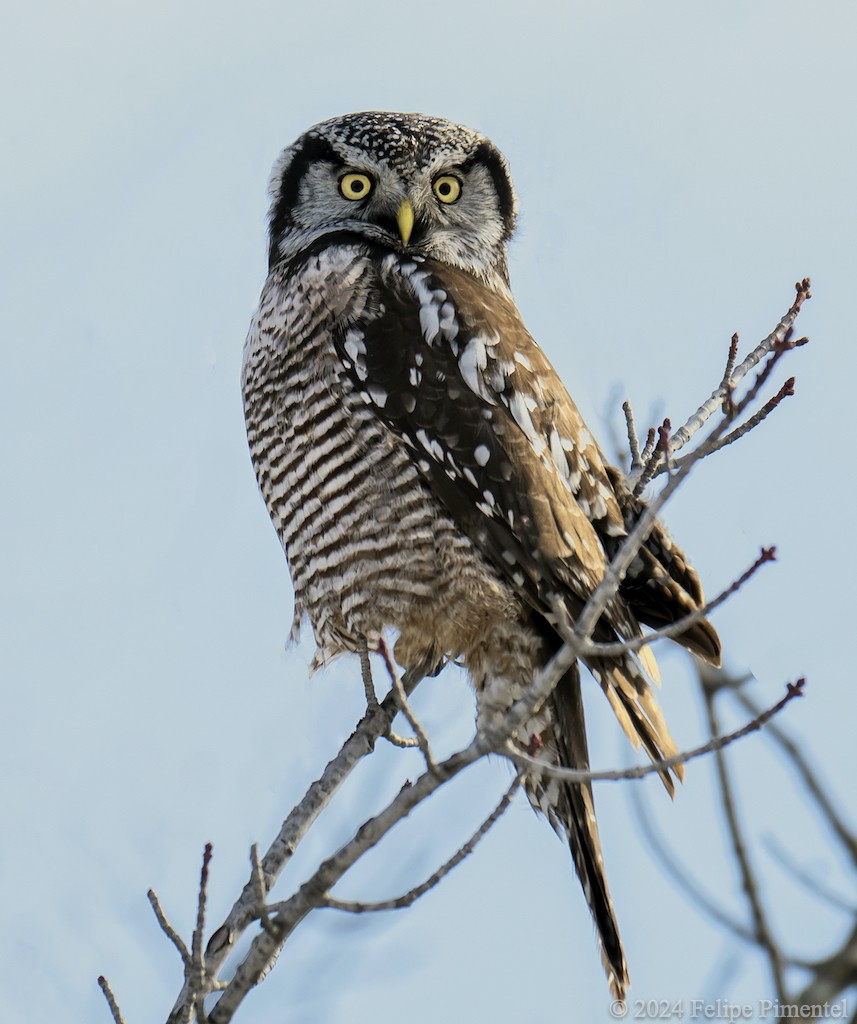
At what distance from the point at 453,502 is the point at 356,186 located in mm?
1742

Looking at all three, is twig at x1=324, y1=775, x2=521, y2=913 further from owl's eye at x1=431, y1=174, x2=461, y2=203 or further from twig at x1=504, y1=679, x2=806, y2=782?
owl's eye at x1=431, y1=174, x2=461, y2=203

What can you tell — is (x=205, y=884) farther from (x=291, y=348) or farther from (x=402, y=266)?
(x=402, y=266)

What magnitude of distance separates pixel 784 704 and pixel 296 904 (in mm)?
1137

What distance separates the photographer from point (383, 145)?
5281 mm

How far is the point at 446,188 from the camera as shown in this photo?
5.46 metres

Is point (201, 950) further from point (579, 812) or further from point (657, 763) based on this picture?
point (579, 812)

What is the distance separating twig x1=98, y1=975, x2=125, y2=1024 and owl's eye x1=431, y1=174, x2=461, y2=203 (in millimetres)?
3477

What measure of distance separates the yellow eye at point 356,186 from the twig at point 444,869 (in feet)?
10.6

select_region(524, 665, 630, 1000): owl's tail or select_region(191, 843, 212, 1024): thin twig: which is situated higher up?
select_region(524, 665, 630, 1000): owl's tail

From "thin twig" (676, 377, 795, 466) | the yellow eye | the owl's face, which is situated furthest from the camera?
the yellow eye

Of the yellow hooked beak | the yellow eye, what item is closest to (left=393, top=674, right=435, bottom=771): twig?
the yellow hooked beak

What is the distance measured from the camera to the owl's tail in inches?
161

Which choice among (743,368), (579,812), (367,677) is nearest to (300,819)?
(367,677)

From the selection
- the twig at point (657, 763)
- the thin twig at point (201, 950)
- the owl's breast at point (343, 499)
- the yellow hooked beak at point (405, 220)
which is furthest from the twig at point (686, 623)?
the yellow hooked beak at point (405, 220)
